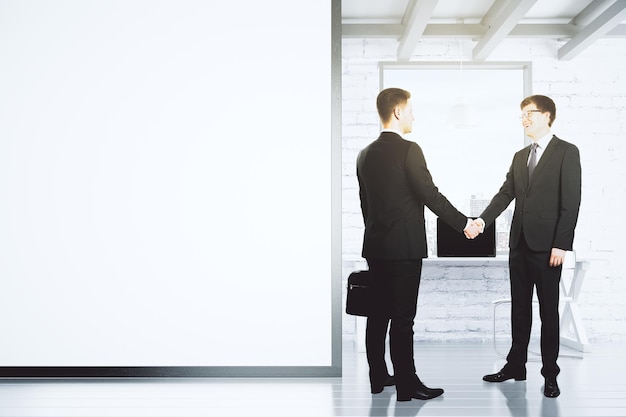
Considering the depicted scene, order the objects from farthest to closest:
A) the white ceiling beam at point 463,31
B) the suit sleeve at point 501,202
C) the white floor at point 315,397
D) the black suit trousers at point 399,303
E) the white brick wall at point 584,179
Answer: the white brick wall at point 584,179
the white ceiling beam at point 463,31
the suit sleeve at point 501,202
the black suit trousers at point 399,303
the white floor at point 315,397

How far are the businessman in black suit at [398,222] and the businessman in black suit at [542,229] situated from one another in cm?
54

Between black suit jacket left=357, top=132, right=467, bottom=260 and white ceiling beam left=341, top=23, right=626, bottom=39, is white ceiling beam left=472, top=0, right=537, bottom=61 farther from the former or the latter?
black suit jacket left=357, top=132, right=467, bottom=260

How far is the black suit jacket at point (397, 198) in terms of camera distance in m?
2.98

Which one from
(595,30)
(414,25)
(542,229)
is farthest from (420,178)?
(595,30)

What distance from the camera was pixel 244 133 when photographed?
3664 millimetres

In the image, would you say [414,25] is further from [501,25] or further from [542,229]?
[542,229]

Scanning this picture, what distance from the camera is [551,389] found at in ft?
10.4

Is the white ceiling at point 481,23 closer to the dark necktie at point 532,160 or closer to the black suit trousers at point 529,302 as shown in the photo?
the dark necktie at point 532,160

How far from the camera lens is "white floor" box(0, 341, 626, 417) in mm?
2898

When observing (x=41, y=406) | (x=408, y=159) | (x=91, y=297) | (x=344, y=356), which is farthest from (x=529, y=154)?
(x=41, y=406)

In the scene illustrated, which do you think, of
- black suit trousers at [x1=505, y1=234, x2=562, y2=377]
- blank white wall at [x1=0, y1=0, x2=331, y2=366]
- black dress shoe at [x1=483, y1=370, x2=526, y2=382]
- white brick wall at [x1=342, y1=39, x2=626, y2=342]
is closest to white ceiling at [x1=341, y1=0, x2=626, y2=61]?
white brick wall at [x1=342, y1=39, x2=626, y2=342]

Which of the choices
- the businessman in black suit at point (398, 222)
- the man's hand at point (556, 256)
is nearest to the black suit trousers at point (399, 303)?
the businessman in black suit at point (398, 222)

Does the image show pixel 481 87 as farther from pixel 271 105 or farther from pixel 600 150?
pixel 271 105

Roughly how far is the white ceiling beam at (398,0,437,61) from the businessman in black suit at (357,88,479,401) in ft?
4.86
